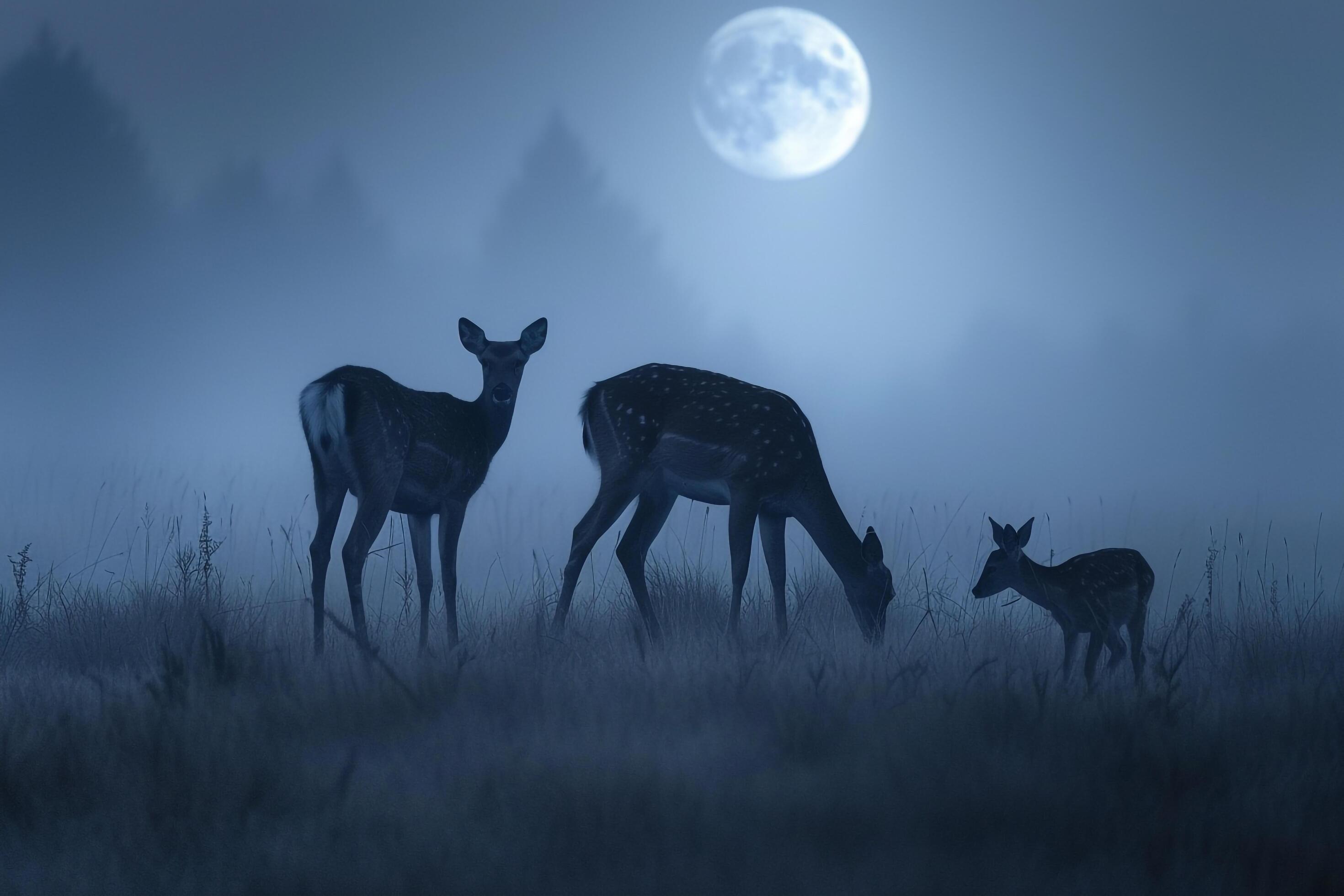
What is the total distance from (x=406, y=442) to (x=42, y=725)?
297cm

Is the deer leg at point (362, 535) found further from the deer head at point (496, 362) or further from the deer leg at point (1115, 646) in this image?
the deer leg at point (1115, 646)

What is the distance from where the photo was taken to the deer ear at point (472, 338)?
7.74 meters

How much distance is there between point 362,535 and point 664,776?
12.4ft

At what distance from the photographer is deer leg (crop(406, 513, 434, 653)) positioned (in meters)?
6.89

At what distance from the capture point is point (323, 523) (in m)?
7.00

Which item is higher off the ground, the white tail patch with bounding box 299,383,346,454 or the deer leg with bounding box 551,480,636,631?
the white tail patch with bounding box 299,383,346,454

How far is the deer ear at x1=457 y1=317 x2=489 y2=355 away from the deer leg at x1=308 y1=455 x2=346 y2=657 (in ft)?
4.39


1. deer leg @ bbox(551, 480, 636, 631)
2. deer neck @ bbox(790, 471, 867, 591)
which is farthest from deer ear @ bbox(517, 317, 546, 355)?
deer neck @ bbox(790, 471, 867, 591)

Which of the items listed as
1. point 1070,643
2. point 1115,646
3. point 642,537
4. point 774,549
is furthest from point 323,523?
point 1115,646

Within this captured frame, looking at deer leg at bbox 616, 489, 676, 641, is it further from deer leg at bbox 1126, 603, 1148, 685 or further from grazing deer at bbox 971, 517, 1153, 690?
deer leg at bbox 1126, 603, 1148, 685

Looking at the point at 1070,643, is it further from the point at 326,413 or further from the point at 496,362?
the point at 326,413

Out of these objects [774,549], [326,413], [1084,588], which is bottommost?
[1084,588]

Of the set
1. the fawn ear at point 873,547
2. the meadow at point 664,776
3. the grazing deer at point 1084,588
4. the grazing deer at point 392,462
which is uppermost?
the grazing deer at point 392,462

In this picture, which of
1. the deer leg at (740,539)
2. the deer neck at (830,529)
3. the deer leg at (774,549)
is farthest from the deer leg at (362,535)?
the deer neck at (830,529)
